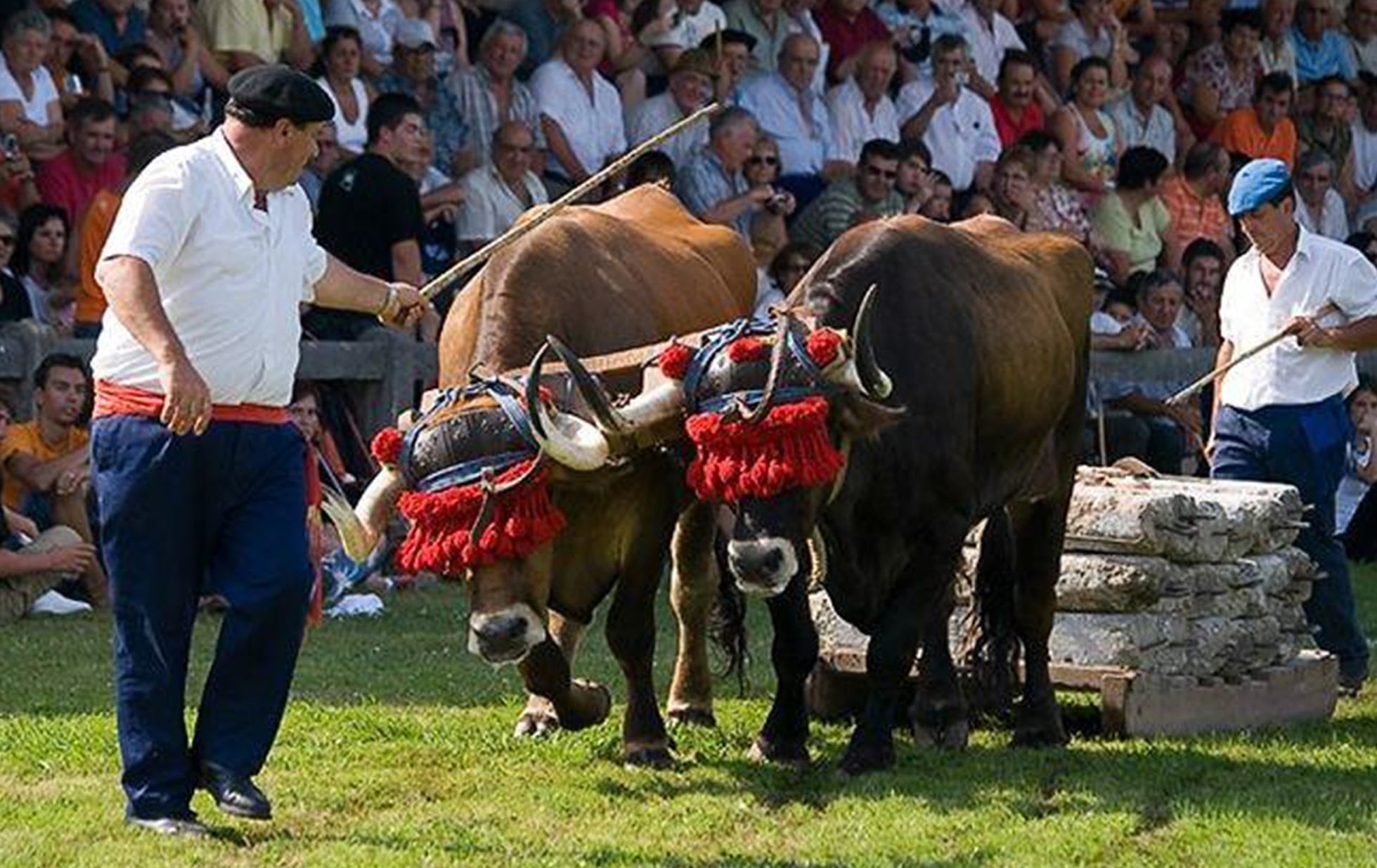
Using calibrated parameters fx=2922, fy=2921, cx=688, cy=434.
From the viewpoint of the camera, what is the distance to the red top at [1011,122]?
66.2 feet

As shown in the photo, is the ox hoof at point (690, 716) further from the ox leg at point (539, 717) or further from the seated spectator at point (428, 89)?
the seated spectator at point (428, 89)

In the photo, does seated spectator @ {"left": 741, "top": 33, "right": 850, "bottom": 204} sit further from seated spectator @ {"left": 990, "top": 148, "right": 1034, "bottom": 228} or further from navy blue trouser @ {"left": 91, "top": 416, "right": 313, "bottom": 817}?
navy blue trouser @ {"left": 91, "top": 416, "right": 313, "bottom": 817}

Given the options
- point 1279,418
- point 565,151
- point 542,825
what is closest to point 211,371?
point 542,825

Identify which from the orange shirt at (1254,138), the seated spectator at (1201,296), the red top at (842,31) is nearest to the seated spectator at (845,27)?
the red top at (842,31)

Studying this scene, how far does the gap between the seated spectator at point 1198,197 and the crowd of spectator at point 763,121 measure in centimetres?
2

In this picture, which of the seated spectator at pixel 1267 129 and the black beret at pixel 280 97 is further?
the seated spectator at pixel 1267 129

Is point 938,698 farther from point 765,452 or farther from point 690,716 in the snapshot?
point 765,452

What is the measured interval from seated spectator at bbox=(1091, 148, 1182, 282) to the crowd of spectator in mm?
22

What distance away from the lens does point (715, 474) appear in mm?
9062

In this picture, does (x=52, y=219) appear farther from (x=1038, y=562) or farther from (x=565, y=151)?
(x=1038, y=562)

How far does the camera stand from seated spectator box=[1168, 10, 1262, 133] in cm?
2217

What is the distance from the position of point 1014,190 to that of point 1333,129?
4.52 m

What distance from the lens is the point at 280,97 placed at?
324 inches

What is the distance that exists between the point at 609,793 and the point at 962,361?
6.89 ft
